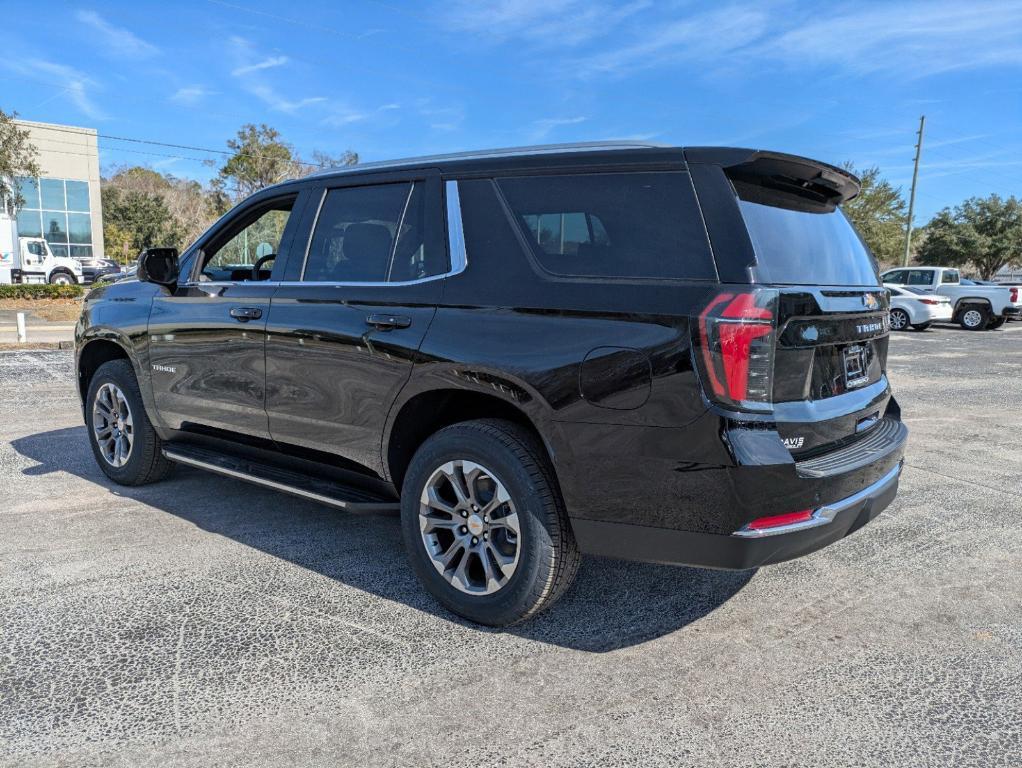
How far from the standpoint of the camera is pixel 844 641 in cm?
311

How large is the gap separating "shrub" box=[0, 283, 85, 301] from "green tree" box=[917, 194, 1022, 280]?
5694cm

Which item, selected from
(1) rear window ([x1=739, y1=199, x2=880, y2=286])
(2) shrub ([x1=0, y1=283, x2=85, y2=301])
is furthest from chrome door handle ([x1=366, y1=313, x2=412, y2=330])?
(2) shrub ([x1=0, y1=283, x2=85, y2=301])

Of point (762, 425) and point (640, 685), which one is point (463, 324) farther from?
point (640, 685)

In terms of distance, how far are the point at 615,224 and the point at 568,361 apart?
553 mm

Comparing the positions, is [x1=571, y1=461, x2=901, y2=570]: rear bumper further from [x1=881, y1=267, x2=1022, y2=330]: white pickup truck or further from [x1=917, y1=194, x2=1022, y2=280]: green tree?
[x1=917, y1=194, x2=1022, y2=280]: green tree

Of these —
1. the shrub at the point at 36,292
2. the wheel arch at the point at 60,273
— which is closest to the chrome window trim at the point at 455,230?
the shrub at the point at 36,292

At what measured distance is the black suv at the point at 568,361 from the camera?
2.62 metres

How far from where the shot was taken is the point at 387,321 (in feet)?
11.1

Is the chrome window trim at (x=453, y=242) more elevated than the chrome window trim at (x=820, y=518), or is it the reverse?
the chrome window trim at (x=453, y=242)

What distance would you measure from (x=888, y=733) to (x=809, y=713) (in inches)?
9.3

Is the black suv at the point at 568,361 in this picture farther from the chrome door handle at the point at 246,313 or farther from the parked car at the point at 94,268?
the parked car at the point at 94,268

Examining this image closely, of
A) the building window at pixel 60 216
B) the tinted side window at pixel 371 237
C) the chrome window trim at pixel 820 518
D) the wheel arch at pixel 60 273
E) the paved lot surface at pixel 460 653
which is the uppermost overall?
the building window at pixel 60 216

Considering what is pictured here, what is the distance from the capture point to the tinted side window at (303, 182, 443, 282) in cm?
349

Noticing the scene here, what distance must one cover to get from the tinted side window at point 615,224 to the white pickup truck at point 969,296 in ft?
76.7
